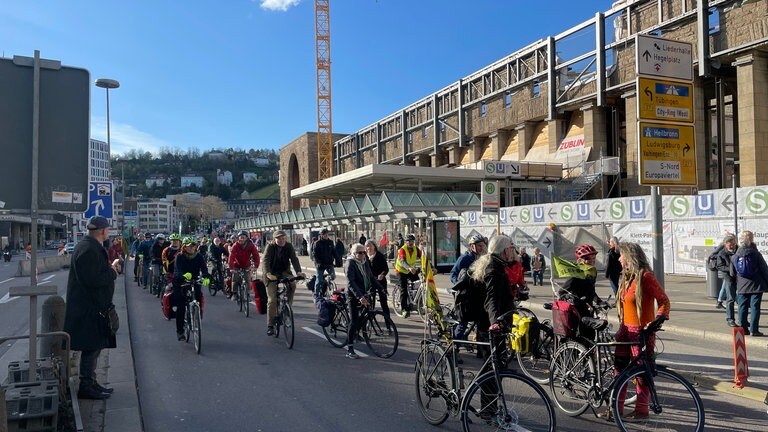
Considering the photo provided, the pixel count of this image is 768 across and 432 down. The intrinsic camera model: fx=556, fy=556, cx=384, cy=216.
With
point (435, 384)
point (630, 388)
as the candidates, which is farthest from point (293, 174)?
point (630, 388)

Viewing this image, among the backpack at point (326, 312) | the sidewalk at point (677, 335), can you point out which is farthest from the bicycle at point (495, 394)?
the backpack at point (326, 312)

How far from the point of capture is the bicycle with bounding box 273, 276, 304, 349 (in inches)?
352

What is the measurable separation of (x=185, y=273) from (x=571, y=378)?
20.6 ft

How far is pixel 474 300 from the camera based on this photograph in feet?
17.1

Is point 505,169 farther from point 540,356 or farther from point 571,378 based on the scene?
point 571,378

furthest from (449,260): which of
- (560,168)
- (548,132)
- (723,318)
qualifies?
(548,132)

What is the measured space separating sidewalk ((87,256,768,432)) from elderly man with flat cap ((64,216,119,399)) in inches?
17.2

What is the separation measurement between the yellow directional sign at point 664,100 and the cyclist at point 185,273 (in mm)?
8044

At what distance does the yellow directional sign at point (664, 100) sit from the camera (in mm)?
9758

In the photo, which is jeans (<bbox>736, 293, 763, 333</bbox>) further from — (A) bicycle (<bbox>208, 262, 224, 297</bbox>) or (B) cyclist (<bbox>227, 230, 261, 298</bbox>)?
(A) bicycle (<bbox>208, 262, 224, 297</bbox>)

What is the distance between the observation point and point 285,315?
30.2 ft

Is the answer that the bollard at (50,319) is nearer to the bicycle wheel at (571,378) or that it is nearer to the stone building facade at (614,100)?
the bicycle wheel at (571,378)

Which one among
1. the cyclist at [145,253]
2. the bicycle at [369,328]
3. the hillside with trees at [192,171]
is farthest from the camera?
the hillside with trees at [192,171]

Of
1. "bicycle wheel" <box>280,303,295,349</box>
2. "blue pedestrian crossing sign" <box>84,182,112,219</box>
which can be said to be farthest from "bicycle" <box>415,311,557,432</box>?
"blue pedestrian crossing sign" <box>84,182,112,219</box>
